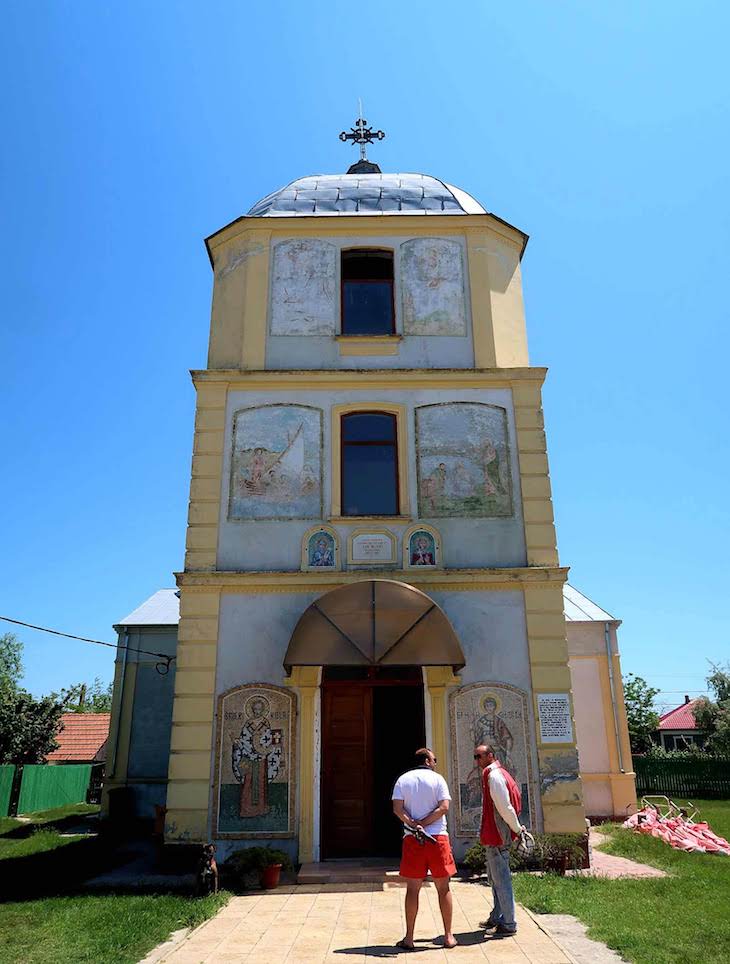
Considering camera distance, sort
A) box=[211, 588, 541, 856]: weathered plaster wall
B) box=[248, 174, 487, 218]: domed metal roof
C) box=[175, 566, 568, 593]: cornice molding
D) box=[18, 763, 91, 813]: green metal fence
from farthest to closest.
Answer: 1. box=[18, 763, 91, 813]: green metal fence
2. box=[248, 174, 487, 218]: domed metal roof
3. box=[175, 566, 568, 593]: cornice molding
4. box=[211, 588, 541, 856]: weathered plaster wall

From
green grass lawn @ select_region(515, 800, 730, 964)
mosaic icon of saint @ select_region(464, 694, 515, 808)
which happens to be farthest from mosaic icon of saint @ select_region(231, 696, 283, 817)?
green grass lawn @ select_region(515, 800, 730, 964)

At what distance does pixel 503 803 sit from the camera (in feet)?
24.3

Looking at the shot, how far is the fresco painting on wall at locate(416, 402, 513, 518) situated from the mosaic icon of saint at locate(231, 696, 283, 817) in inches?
169

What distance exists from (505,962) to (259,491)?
828cm

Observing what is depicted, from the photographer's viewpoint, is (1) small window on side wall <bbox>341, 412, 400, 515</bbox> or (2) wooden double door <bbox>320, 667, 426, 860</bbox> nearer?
(2) wooden double door <bbox>320, 667, 426, 860</bbox>

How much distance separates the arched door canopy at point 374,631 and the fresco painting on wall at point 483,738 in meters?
1.02

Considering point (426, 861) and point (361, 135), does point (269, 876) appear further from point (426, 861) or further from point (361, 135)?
point (361, 135)

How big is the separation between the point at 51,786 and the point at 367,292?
22062 millimetres

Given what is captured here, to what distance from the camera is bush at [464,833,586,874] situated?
10.6 m

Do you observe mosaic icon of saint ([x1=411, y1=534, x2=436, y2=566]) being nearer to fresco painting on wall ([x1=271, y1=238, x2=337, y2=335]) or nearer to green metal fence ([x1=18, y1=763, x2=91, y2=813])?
fresco painting on wall ([x1=271, y1=238, x2=337, y2=335])

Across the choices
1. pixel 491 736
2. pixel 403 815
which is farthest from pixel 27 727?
pixel 403 815

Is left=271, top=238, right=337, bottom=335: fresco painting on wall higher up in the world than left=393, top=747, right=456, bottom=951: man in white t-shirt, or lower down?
higher up

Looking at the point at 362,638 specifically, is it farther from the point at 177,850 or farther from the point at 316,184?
the point at 316,184

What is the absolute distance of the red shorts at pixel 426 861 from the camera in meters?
7.02
